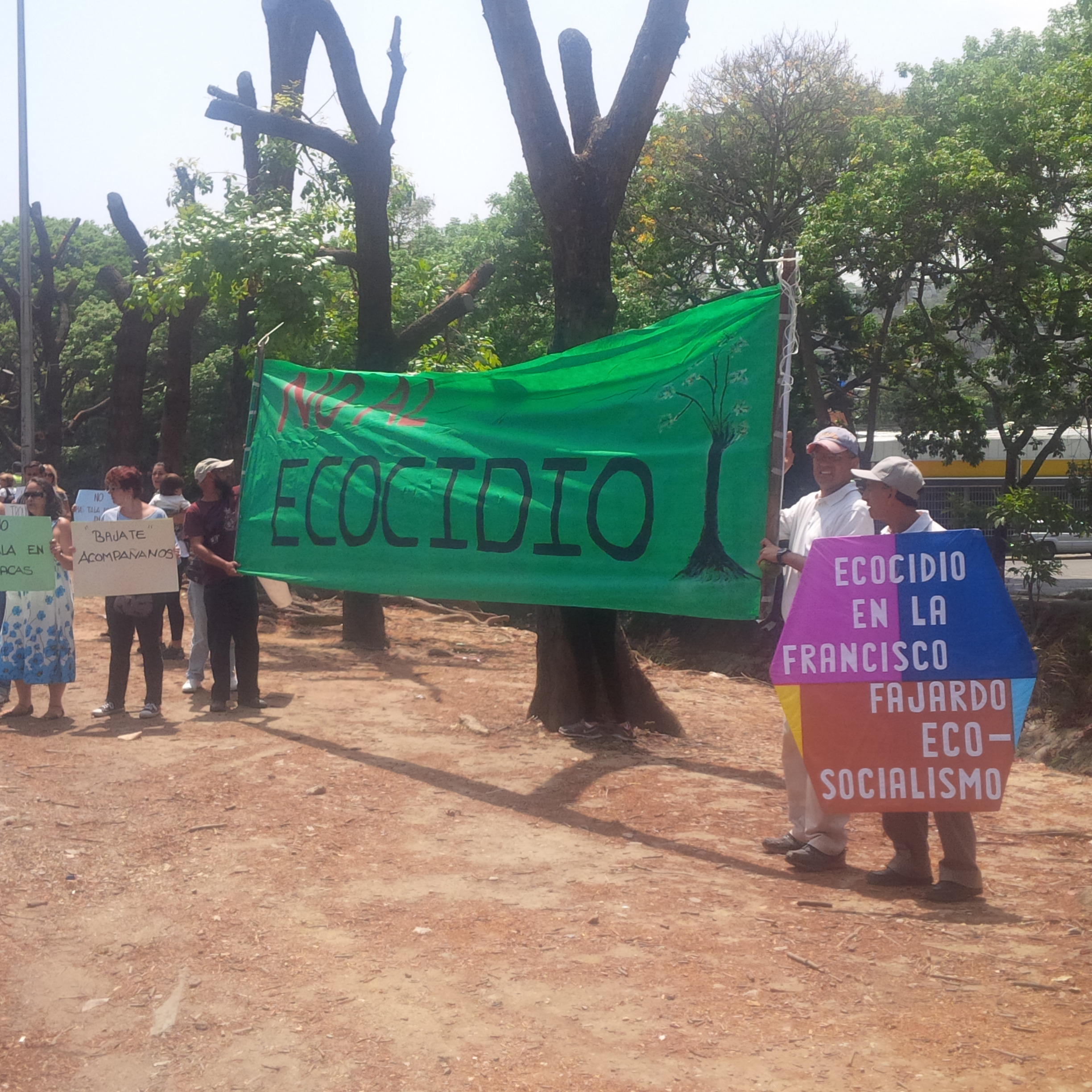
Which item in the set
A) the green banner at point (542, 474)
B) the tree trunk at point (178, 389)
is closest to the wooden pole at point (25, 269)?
the tree trunk at point (178, 389)

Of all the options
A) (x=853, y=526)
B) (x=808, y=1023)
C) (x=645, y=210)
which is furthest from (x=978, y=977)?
(x=645, y=210)

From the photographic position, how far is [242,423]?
15.9m

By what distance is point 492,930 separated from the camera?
477cm

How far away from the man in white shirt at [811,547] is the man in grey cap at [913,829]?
0.18 m

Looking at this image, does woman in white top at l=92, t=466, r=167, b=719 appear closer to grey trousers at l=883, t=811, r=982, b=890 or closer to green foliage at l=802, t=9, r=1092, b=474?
grey trousers at l=883, t=811, r=982, b=890

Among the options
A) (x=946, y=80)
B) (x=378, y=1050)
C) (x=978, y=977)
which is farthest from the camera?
(x=946, y=80)

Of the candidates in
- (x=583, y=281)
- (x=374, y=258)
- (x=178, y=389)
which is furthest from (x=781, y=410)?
(x=178, y=389)

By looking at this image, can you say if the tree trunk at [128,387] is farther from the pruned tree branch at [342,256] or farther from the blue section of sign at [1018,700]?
the blue section of sign at [1018,700]

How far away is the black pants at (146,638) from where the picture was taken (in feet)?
28.2

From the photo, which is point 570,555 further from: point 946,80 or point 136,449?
point 946,80

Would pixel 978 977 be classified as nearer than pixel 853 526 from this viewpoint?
Yes

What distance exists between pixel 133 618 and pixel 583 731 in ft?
10.7

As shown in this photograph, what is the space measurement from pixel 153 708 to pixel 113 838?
8.83 feet

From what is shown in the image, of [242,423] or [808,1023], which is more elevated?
[242,423]
